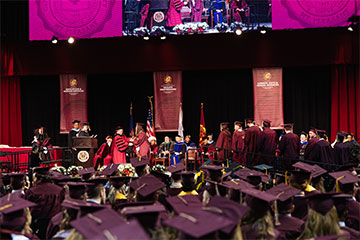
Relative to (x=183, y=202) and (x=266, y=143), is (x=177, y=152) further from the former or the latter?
(x=183, y=202)

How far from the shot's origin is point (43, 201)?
548cm

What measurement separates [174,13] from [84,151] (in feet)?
17.9

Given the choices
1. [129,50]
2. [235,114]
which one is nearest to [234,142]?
[235,114]

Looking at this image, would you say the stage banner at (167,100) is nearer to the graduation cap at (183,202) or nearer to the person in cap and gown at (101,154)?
the person in cap and gown at (101,154)

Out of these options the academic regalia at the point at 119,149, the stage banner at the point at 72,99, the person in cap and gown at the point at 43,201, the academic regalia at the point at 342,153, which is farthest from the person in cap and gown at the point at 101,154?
the person in cap and gown at the point at 43,201

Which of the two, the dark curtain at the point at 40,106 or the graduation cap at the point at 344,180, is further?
the dark curtain at the point at 40,106

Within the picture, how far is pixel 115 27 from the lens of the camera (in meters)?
14.5

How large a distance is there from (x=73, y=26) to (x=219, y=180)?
35.2ft

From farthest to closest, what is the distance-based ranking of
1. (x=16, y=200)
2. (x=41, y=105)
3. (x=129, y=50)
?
(x=41, y=105), (x=129, y=50), (x=16, y=200)

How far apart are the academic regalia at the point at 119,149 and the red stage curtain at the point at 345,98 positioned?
694 centimetres

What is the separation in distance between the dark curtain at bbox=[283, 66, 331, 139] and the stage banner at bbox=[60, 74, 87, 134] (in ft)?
23.0

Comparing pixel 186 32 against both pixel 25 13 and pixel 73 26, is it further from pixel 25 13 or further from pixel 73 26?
pixel 25 13

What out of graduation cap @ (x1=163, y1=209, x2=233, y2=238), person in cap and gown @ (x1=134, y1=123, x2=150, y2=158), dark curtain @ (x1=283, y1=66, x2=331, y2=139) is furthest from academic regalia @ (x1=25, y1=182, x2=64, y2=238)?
dark curtain @ (x1=283, y1=66, x2=331, y2=139)

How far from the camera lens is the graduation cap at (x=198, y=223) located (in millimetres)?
2781
